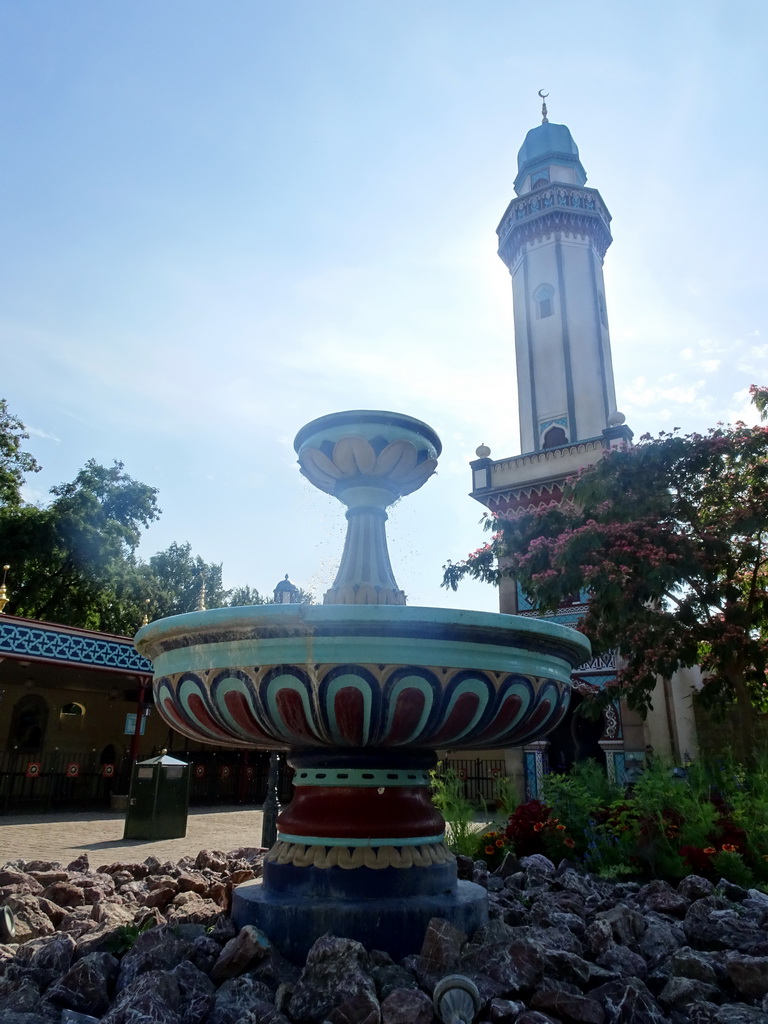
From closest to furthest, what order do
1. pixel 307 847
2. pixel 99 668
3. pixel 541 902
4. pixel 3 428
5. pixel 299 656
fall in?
pixel 299 656, pixel 307 847, pixel 541 902, pixel 99 668, pixel 3 428

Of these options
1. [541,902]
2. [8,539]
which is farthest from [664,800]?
[8,539]

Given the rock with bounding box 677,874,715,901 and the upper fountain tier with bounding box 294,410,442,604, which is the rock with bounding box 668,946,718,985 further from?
the upper fountain tier with bounding box 294,410,442,604

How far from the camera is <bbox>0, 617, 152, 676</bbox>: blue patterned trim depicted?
1166cm

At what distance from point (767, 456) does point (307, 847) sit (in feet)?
26.3

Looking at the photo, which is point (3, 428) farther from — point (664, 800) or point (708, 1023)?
point (708, 1023)

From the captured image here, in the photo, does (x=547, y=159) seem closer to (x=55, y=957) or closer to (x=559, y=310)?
(x=559, y=310)

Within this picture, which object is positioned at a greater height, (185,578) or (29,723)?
(185,578)

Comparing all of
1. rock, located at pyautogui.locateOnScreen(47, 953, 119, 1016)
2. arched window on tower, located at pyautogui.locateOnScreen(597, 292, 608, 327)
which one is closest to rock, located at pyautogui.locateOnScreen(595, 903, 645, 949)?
rock, located at pyautogui.locateOnScreen(47, 953, 119, 1016)

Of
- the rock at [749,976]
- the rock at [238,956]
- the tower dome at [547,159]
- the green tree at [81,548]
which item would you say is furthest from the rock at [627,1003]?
the green tree at [81,548]

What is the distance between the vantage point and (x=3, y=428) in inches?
973

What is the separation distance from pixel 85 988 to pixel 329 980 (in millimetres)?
772

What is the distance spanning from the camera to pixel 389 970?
2383 millimetres

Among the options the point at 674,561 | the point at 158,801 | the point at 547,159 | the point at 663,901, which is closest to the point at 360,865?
the point at 663,901

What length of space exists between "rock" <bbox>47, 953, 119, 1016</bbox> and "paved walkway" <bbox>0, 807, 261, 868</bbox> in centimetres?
474
